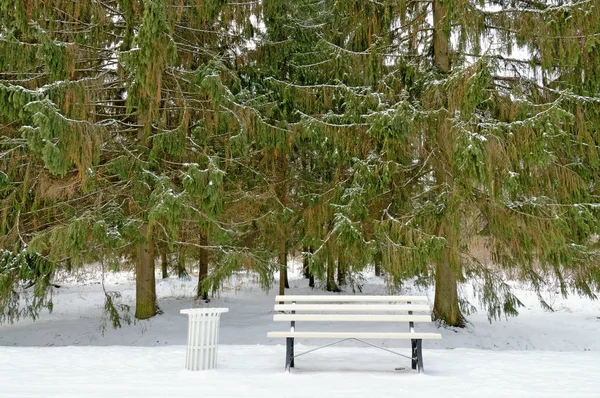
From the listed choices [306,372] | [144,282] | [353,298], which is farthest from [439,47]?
[144,282]

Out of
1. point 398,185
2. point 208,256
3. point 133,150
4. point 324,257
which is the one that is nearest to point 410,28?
point 398,185

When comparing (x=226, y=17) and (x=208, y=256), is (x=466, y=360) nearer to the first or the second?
(x=226, y=17)

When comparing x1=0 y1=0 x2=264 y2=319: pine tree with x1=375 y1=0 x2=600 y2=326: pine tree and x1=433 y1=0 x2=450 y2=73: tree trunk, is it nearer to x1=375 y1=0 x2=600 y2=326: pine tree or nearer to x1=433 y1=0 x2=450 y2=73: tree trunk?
x1=375 y1=0 x2=600 y2=326: pine tree

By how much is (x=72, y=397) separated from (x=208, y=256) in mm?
8770

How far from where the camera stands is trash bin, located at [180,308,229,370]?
4.52m

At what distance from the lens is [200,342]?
453 centimetres

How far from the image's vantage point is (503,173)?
22.3ft

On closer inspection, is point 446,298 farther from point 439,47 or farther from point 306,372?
point 439,47

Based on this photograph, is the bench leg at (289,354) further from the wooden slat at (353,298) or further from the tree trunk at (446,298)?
the tree trunk at (446,298)

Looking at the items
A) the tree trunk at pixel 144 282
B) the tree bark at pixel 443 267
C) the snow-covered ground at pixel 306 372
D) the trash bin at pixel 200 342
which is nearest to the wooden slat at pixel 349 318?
the snow-covered ground at pixel 306 372

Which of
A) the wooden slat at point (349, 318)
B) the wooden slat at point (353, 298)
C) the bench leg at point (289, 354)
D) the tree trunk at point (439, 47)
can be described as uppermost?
the tree trunk at point (439, 47)

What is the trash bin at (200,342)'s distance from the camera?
452cm

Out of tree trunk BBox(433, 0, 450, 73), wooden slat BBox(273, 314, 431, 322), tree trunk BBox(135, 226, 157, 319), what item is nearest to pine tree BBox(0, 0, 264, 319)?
tree trunk BBox(135, 226, 157, 319)

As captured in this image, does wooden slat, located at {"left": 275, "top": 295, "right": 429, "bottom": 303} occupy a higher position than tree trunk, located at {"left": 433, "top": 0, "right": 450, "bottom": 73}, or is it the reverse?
tree trunk, located at {"left": 433, "top": 0, "right": 450, "bottom": 73}
